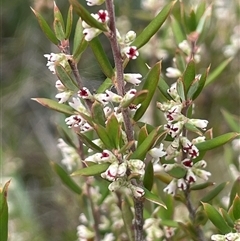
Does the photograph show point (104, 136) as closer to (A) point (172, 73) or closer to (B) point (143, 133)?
(B) point (143, 133)

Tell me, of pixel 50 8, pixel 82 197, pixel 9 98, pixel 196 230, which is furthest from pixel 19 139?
pixel 196 230

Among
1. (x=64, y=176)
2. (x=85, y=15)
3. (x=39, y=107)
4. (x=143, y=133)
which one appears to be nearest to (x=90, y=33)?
(x=85, y=15)

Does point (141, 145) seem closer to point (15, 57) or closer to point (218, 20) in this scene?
point (218, 20)

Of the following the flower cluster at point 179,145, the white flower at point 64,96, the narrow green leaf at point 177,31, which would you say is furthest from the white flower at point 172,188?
the narrow green leaf at point 177,31

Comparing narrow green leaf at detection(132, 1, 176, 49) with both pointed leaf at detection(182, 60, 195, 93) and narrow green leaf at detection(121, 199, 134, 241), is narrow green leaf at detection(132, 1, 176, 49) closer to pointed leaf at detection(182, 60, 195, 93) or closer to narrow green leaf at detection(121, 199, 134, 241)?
pointed leaf at detection(182, 60, 195, 93)

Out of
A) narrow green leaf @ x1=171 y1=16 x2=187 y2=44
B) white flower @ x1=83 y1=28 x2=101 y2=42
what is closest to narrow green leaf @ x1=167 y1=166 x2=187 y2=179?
white flower @ x1=83 y1=28 x2=101 y2=42

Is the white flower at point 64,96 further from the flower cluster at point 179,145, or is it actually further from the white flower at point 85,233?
the white flower at point 85,233
